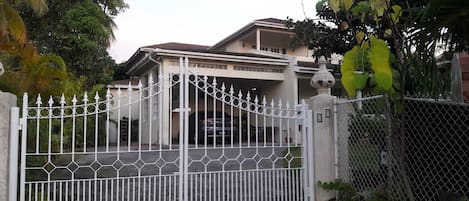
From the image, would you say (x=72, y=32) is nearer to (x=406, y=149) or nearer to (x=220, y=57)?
(x=220, y=57)

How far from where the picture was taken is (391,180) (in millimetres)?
4645

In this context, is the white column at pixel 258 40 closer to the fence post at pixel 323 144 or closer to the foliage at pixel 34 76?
the foliage at pixel 34 76

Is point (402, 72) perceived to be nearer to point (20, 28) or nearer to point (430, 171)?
point (430, 171)

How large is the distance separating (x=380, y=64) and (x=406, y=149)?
2.07m

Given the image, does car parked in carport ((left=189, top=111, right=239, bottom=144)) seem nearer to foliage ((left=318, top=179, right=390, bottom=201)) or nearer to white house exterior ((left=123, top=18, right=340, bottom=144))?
foliage ((left=318, top=179, right=390, bottom=201))

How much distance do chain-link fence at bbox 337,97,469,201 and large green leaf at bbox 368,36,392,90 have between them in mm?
841

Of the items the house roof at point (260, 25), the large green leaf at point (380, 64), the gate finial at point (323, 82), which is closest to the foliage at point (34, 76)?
the gate finial at point (323, 82)

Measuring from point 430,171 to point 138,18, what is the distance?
Answer: 18.2m

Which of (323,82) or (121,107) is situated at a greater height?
(323,82)

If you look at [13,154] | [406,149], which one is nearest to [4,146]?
[13,154]

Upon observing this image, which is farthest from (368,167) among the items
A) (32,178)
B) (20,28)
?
(20,28)

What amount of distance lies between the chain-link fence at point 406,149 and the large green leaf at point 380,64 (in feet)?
2.76

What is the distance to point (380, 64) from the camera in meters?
2.75

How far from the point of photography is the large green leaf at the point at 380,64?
8.95 ft
